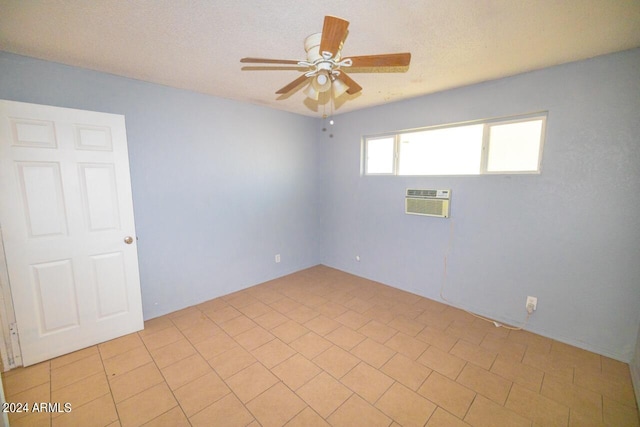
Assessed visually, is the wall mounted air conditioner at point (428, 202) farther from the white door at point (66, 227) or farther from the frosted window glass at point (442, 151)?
the white door at point (66, 227)

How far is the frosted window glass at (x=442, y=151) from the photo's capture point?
2.81 m

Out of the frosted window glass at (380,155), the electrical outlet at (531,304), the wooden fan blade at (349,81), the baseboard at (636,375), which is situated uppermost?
the wooden fan blade at (349,81)

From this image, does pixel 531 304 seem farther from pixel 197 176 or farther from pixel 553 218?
pixel 197 176

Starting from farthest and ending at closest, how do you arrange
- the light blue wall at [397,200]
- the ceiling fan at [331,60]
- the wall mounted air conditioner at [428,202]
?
the wall mounted air conditioner at [428,202], the light blue wall at [397,200], the ceiling fan at [331,60]

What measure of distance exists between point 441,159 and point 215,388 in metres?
3.14

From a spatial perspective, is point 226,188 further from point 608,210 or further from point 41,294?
point 608,210

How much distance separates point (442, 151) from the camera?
9.96 ft

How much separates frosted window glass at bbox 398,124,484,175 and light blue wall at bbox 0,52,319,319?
161cm

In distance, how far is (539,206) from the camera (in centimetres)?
239

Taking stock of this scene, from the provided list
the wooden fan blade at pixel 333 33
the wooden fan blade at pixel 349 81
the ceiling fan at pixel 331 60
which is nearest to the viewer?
the wooden fan blade at pixel 333 33

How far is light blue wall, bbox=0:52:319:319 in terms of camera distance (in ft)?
7.63

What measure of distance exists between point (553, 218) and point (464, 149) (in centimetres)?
106

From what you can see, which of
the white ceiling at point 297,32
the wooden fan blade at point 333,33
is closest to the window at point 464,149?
the white ceiling at point 297,32

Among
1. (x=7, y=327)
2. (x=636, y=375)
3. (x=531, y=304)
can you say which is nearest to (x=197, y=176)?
(x=7, y=327)
